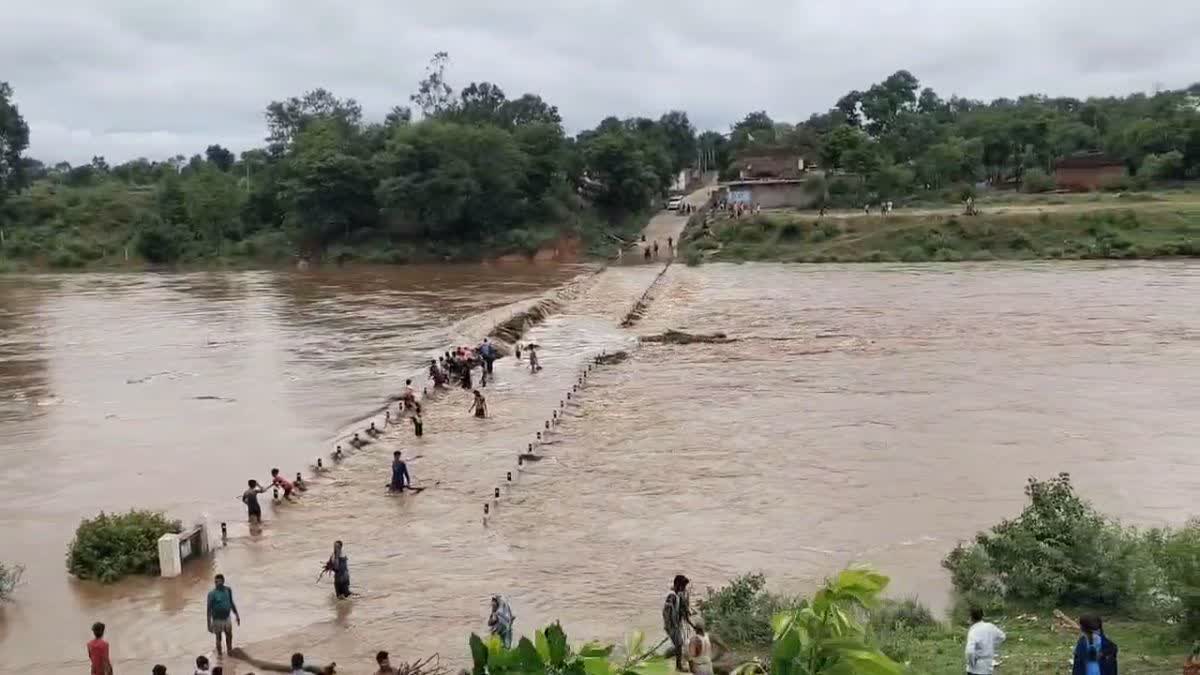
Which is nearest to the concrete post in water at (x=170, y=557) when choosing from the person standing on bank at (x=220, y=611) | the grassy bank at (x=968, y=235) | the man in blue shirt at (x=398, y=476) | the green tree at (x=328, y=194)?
the person standing on bank at (x=220, y=611)

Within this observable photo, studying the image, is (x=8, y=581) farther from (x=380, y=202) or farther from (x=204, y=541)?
(x=380, y=202)

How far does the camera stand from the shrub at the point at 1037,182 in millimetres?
80438

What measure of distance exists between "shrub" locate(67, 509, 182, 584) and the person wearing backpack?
517 inches

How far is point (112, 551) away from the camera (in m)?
16.1

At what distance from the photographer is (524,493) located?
1967 cm

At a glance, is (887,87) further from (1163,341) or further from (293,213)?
(1163,341)

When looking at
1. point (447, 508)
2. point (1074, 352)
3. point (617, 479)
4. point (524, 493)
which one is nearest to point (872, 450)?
point (617, 479)

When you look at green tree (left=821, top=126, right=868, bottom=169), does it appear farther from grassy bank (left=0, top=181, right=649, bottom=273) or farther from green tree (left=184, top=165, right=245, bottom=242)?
green tree (left=184, top=165, right=245, bottom=242)

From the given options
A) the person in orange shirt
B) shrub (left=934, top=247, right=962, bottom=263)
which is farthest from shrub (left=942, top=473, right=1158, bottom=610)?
shrub (left=934, top=247, right=962, bottom=263)

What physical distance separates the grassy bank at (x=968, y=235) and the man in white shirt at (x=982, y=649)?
54.4 m

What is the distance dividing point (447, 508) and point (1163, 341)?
81.3 ft

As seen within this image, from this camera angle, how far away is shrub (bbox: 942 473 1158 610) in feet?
40.2

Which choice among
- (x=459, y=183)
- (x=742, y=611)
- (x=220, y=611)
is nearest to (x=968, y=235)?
(x=459, y=183)

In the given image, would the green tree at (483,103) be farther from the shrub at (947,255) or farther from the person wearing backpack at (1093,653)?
the person wearing backpack at (1093,653)
